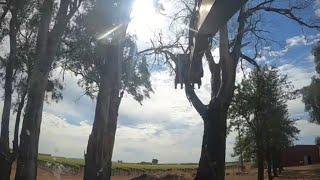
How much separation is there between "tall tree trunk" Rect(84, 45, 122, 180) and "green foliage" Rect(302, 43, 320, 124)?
3157cm

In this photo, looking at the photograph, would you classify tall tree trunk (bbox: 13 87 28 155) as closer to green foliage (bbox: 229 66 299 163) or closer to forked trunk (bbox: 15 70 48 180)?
forked trunk (bbox: 15 70 48 180)

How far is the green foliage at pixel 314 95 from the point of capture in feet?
152

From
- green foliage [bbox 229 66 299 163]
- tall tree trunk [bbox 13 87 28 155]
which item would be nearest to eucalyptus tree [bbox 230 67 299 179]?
green foliage [bbox 229 66 299 163]

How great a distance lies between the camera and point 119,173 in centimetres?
7606

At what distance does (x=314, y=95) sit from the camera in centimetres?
4828

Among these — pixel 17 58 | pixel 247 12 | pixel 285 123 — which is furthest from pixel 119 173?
pixel 247 12

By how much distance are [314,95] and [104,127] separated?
35.8 m

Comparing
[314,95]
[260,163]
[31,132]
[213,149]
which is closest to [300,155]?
[314,95]

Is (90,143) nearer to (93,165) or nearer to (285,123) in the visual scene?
(93,165)

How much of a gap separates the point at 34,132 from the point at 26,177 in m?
1.86

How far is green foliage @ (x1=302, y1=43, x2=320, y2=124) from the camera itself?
152ft

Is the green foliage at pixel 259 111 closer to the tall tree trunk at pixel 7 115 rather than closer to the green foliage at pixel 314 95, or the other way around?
the green foliage at pixel 314 95

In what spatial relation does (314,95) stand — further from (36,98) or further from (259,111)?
(36,98)

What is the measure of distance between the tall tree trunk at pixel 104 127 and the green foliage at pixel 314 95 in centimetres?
3157
